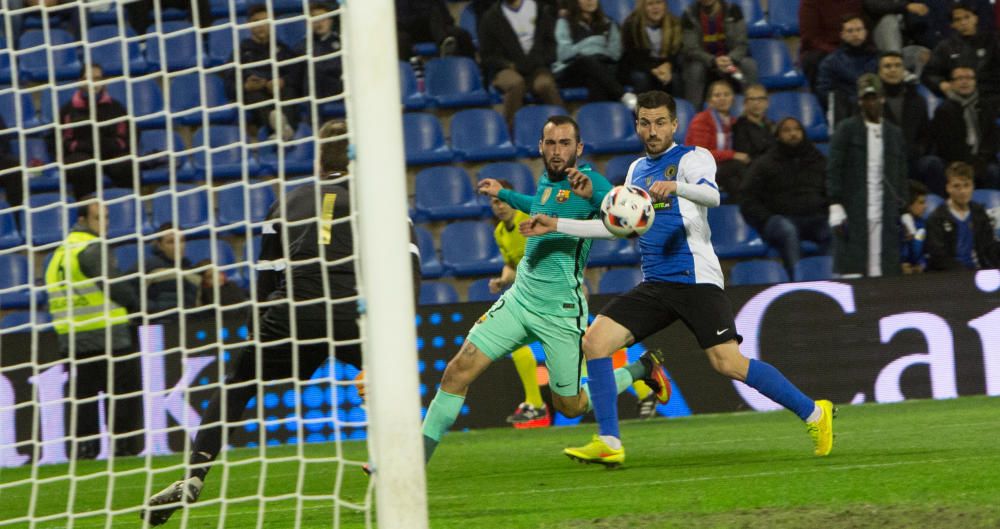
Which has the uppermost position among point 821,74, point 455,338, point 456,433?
point 821,74

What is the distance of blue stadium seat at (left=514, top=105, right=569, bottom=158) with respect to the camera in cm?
1373

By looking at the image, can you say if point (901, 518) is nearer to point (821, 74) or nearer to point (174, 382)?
point (174, 382)

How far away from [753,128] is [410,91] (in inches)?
140

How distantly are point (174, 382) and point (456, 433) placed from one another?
2.19m

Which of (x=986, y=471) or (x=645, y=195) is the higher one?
(x=645, y=195)

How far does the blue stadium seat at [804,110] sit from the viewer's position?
14180mm

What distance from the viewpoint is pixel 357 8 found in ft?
13.7

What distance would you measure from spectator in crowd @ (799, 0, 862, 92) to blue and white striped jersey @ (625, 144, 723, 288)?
24.3 feet

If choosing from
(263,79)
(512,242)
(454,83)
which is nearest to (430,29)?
(454,83)

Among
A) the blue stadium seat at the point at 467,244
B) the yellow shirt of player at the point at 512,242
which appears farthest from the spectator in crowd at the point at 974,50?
the yellow shirt of player at the point at 512,242

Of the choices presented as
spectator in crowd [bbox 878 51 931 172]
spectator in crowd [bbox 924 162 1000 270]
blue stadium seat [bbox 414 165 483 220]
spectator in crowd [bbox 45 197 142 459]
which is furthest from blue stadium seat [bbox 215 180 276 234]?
spectator in crowd [bbox 924 162 1000 270]

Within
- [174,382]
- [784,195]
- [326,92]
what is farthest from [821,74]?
[174,382]

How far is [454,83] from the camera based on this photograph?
14297mm

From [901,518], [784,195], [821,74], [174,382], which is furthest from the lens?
[821,74]
